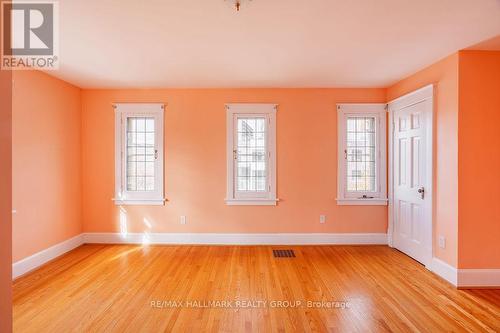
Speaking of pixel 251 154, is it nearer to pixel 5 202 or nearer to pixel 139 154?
pixel 139 154

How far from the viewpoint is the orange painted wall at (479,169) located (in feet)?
10.1

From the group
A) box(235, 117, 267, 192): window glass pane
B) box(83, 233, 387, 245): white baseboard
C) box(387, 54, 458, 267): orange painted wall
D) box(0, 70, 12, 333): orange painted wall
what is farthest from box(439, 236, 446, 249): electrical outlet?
box(0, 70, 12, 333): orange painted wall

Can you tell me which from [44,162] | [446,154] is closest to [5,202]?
[44,162]

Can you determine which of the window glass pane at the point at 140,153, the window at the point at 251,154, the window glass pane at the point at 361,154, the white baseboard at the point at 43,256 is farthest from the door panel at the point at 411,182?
the white baseboard at the point at 43,256

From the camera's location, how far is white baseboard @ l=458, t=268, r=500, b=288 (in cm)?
304

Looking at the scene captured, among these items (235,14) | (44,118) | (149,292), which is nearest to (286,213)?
(149,292)

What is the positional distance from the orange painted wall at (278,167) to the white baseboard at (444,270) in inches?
48.0

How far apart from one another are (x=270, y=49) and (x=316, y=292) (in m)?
2.72

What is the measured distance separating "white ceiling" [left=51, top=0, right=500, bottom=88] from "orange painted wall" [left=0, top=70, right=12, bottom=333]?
4.68ft

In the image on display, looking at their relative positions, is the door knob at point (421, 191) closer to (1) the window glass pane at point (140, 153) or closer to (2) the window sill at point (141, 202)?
(2) the window sill at point (141, 202)

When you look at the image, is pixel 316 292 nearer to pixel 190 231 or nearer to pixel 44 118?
pixel 190 231

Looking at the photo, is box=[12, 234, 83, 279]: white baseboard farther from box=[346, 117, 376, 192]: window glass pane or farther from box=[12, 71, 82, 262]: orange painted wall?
box=[346, 117, 376, 192]: window glass pane

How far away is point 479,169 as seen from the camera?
308cm

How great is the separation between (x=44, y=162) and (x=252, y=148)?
3079 millimetres
